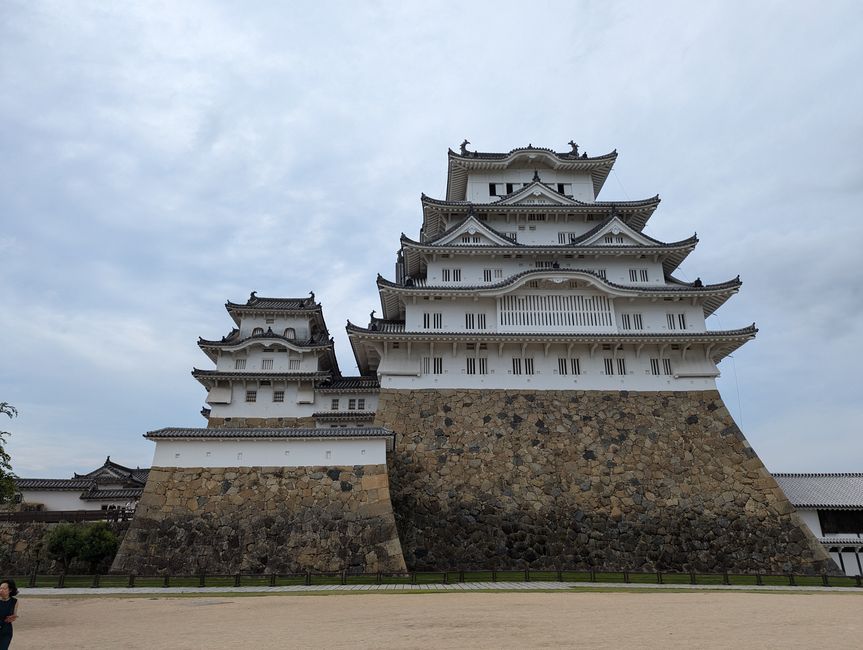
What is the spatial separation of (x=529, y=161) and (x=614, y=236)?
8.04m

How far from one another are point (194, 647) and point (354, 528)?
1153cm

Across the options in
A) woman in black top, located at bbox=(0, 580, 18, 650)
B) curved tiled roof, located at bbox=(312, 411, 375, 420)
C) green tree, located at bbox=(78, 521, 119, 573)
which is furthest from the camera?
curved tiled roof, located at bbox=(312, 411, 375, 420)

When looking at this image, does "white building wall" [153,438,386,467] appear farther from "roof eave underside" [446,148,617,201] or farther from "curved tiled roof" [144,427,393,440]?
"roof eave underside" [446,148,617,201]

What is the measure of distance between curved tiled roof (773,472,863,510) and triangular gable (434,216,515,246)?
17880 mm

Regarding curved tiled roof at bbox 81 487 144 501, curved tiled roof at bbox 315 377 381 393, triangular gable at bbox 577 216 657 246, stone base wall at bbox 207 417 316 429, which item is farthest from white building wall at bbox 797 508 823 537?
curved tiled roof at bbox 81 487 144 501

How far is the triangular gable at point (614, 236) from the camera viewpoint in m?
28.6

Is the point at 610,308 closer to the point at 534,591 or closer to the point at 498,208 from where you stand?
the point at 498,208

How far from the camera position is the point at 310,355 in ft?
98.3

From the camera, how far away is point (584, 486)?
2277 centimetres

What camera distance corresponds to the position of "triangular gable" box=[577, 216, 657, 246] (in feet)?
93.8

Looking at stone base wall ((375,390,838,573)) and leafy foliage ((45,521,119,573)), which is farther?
stone base wall ((375,390,838,573))

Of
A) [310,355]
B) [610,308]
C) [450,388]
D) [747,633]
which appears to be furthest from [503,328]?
[747,633]

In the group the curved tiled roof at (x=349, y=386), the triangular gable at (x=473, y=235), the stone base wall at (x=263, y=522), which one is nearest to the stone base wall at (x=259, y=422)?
the curved tiled roof at (x=349, y=386)

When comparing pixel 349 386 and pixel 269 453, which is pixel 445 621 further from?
pixel 349 386
